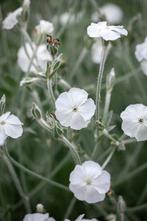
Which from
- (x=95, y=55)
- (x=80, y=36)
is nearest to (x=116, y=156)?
(x=95, y=55)

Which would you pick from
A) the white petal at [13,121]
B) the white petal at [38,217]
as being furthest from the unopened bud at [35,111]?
the white petal at [38,217]

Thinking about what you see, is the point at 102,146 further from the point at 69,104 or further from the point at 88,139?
the point at 69,104

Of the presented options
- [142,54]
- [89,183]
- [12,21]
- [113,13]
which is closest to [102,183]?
[89,183]

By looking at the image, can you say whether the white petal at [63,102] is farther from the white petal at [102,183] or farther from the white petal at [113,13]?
the white petal at [113,13]

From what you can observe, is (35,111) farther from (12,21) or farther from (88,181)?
(12,21)

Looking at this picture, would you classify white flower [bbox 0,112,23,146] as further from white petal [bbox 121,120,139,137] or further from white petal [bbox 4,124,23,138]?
white petal [bbox 121,120,139,137]

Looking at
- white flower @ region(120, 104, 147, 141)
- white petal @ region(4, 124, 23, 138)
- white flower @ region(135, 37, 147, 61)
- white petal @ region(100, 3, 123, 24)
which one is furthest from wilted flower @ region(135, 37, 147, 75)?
white petal @ region(100, 3, 123, 24)
